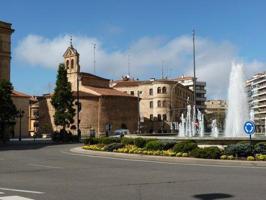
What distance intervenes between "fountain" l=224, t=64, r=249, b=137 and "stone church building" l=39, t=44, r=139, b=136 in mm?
58345

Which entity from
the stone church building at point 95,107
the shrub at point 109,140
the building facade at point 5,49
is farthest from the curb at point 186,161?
the stone church building at point 95,107

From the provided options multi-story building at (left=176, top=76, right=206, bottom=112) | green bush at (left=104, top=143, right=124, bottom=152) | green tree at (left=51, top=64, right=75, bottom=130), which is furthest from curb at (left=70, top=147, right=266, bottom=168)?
multi-story building at (left=176, top=76, right=206, bottom=112)

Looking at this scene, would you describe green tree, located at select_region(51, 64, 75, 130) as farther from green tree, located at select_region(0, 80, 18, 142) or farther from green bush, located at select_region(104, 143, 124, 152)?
green bush, located at select_region(104, 143, 124, 152)

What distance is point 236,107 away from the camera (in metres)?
A: 44.6

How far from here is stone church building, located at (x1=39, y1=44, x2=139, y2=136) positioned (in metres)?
104

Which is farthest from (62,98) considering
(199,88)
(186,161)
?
(199,88)

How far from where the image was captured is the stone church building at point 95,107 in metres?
104

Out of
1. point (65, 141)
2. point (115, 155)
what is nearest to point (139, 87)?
point (65, 141)

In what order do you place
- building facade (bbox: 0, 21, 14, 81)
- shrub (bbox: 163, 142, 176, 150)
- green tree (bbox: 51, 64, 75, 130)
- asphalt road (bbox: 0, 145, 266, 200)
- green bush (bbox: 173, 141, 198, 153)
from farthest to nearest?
building facade (bbox: 0, 21, 14, 81) < green tree (bbox: 51, 64, 75, 130) < shrub (bbox: 163, 142, 176, 150) < green bush (bbox: 173, 141, 198, 153) < asphalt road (bbox: 0, 145, 266, 200)

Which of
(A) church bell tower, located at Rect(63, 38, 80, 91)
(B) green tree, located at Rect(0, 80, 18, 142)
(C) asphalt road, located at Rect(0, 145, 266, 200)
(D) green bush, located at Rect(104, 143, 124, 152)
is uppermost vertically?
(A) church bell tower, located at Rect(63, 38, 80, 91)

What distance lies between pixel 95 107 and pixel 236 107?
205 feet

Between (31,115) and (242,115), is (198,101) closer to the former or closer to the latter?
(31,115)

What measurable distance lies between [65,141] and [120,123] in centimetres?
4210

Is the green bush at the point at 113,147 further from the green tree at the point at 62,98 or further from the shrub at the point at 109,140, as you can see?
the green tree at the point at 62,98
